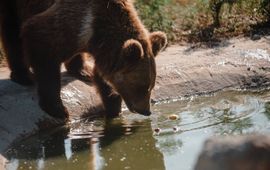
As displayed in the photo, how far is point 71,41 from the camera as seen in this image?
6.38 metres

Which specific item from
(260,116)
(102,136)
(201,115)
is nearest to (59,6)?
(102,136)

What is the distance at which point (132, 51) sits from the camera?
6.12 m

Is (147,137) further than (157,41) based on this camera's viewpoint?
No

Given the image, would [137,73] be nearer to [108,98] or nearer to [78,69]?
[108,98]

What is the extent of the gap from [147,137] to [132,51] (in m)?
0.85

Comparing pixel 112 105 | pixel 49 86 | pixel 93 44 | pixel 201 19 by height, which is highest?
pixel 93 44

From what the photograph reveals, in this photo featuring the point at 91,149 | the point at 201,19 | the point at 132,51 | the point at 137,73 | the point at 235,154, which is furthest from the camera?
the point at 201,19

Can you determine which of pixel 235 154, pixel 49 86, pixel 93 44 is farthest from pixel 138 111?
pixel 235 154

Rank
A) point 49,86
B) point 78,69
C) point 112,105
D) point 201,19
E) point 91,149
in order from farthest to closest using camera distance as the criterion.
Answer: point 201,19, point 78,69, point 112,105, point 49,86, point 91,149

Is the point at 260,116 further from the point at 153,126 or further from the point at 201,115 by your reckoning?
the point at 153,126

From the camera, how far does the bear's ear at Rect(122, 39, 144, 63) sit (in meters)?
6.08

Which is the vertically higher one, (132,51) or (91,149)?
(132,51)

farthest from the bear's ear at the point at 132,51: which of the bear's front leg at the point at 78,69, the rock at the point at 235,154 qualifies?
the rock at the point at 235,154

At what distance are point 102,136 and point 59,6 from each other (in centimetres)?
141
